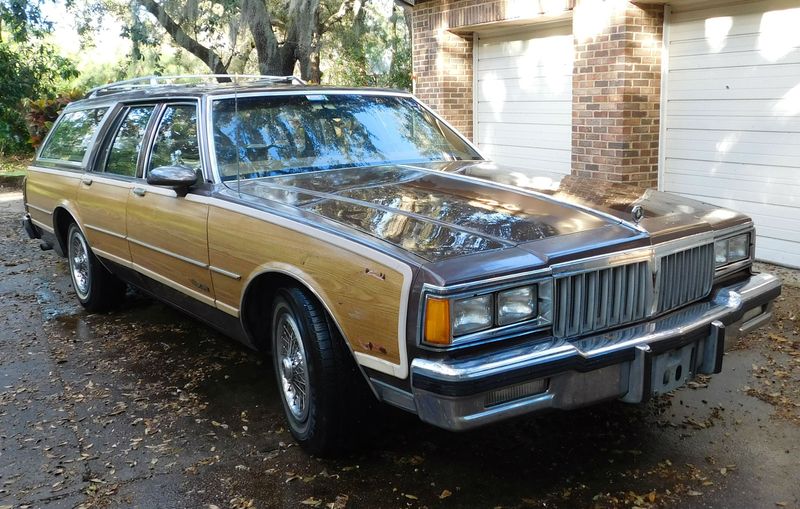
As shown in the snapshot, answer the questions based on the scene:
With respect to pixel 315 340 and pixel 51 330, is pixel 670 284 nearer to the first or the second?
pixel 315 340

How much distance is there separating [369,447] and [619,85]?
5.12 metres

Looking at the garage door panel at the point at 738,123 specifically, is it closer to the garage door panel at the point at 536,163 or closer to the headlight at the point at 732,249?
the garage door panel at the point at 536,163

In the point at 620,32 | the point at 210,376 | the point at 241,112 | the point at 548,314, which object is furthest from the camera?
the point at 620,32

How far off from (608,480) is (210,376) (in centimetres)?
256

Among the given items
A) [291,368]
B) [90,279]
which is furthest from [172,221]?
[90,279]

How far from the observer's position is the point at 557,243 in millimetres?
3047

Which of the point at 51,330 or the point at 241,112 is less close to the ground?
the point at 241,112

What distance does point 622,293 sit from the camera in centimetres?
316

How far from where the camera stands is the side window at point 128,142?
5270mm

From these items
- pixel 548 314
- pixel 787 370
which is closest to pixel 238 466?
pixel 548 314

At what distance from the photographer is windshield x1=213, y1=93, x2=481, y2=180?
4.38m

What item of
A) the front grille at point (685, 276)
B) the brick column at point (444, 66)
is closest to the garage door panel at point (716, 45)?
the brick column at point (444, 66)

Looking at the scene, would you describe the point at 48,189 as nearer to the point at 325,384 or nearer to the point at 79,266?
the point at 79,266

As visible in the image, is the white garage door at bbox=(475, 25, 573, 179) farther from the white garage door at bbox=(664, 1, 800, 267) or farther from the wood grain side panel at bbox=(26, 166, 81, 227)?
the wood grain side panel at bbox=(26, 166, 81, 227)
